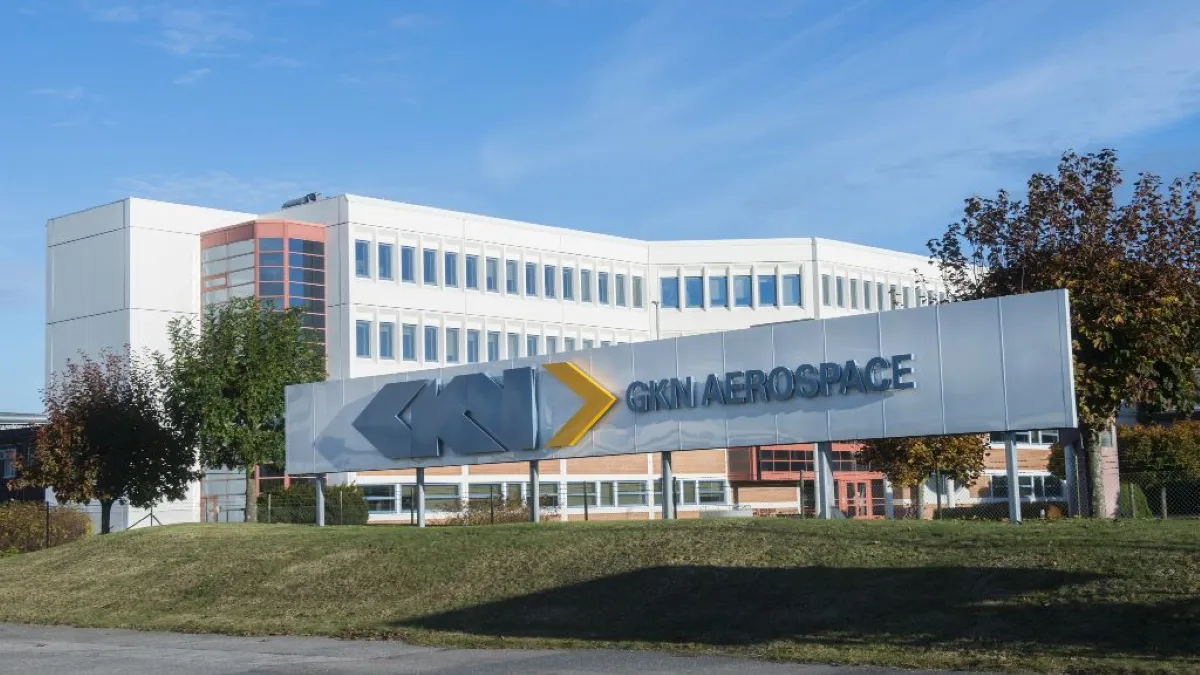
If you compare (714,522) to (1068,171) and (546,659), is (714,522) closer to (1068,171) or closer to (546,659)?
(546,659)

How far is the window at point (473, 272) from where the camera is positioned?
68750mm

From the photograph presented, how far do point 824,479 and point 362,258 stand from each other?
130ft

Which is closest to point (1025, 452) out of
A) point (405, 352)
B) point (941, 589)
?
point (405, 352)

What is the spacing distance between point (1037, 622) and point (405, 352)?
51.3 m

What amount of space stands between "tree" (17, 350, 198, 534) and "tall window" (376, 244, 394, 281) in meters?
19.5

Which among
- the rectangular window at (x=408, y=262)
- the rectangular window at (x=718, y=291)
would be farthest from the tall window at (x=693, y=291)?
the rectangular window at (x=408, y=262)

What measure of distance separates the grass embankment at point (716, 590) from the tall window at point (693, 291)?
47.7m

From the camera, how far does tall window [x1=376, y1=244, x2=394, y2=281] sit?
65.2 m

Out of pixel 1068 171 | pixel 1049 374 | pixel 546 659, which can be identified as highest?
pixel 1068 171

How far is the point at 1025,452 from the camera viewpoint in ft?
240

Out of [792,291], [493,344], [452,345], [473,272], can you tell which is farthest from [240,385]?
[792,291]

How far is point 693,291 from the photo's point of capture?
7856 cm

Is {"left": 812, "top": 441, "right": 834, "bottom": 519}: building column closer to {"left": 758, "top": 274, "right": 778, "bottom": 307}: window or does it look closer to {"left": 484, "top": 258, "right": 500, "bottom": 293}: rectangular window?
{"left": 484, "top": 258, "right": 500, "bottom": 293}: rectangular window

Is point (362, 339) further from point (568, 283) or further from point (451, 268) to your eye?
point (568, 283)
